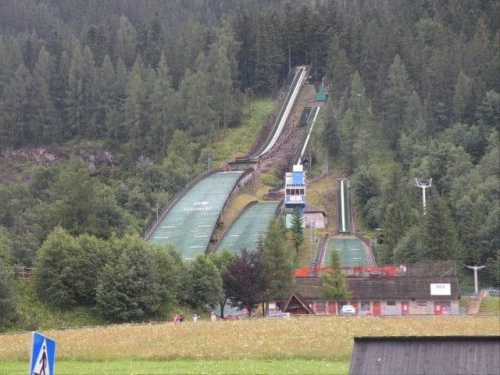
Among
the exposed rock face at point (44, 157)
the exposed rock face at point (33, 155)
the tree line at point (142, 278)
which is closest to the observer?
the tree line at point (142, 278)

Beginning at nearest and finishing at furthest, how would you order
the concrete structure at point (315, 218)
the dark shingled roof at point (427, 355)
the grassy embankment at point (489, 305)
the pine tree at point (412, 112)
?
the dark shingled roof at point (427, 355), the grassy embankment at point (489, 305), the concrete structure at point (315, 218), the pine tree at point (412, 112)

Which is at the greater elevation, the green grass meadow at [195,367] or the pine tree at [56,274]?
the pine tree at [56,274]

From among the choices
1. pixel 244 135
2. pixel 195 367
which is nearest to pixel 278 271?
pixel 195 367

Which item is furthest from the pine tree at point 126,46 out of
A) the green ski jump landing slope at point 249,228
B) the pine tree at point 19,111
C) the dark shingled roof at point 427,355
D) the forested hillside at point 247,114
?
the dark shingled roof at point 427,355

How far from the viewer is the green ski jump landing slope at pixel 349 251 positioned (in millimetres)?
69500

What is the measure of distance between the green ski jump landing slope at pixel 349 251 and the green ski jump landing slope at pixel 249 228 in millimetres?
4908

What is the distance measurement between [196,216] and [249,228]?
19.2ft

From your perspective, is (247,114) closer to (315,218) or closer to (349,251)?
(315,218)

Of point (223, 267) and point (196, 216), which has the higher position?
point (196, 216)

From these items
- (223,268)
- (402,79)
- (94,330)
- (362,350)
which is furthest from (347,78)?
(362,350)

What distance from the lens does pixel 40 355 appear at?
38.1ft

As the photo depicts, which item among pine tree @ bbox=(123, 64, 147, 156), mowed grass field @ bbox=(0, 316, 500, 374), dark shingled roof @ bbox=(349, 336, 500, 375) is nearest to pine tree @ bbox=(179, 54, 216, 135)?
pine tree @ bbox=(123, 64, 147, 156)

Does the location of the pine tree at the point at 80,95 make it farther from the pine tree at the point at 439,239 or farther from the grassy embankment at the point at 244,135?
the pine tree at the point at 439,239

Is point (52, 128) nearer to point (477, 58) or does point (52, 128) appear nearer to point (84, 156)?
point (84, 156)
